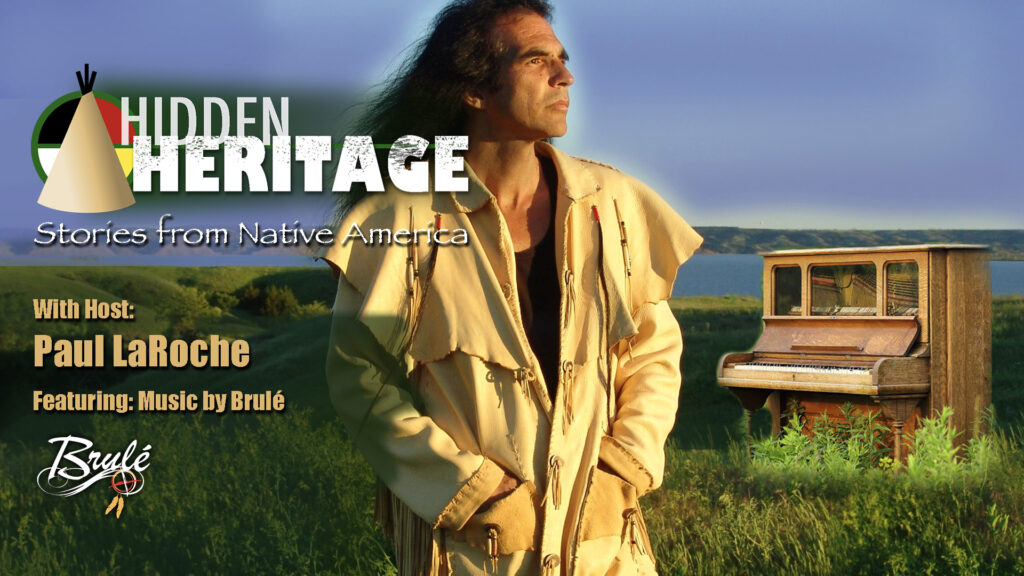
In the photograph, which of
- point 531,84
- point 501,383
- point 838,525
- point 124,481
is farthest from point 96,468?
point 838,525

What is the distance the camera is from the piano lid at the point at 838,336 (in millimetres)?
7578

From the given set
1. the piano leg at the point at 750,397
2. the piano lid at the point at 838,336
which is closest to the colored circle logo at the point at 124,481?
the piano leg at the point at 750,397

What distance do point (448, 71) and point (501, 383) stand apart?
2.81 ft

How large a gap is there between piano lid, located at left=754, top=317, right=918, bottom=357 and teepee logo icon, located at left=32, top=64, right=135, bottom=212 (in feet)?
18.3

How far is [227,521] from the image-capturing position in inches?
191

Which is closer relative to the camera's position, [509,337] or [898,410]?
[509,337]

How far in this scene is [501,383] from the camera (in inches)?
103

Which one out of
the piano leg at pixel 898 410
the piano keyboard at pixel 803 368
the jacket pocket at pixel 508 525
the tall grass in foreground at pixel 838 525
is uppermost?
the jacket pocket at pixel 508 525

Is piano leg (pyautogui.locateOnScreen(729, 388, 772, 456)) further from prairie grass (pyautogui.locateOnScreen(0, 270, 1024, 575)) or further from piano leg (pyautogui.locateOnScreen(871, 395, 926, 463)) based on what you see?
prairie grass (pyautogui.locateOnScreen(0, 270, 1024, 575))

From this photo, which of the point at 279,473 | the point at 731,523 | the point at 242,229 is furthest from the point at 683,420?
the point at 242,229

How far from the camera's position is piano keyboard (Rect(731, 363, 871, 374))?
7594 mm

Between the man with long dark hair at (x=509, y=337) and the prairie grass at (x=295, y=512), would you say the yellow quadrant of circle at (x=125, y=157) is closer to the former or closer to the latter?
the prairie grass at (x=295, y=512)

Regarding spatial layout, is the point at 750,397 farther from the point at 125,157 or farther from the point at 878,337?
the point at 125,157

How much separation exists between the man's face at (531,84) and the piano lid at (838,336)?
5.57 meters
